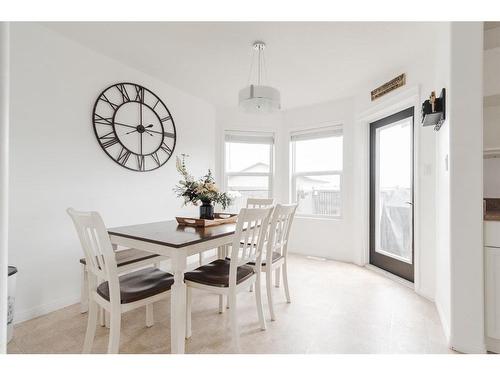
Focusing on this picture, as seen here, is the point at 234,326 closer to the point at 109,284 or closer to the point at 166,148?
the point at 109,284

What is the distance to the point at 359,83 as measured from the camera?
3.38m

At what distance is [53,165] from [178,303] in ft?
5.55

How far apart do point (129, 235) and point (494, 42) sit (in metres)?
2.95

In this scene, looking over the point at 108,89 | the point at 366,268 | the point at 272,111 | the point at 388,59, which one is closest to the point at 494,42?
the point at 388,59

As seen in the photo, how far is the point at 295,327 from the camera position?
206 centimetres

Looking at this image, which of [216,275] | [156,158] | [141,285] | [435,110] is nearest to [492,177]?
[435,110]

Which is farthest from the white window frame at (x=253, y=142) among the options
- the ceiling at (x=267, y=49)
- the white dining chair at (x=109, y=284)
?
the white dining chair at (x=109, y=284)

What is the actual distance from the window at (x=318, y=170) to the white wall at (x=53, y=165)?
257 cm

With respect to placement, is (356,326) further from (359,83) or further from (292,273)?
(359,83)

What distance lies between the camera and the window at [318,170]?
160 inches

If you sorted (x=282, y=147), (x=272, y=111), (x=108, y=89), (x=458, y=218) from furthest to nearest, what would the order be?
1. (x=282, y=147)
2. (x=108, y=89)
3. (x=272, y=111)
4. (x=458, y=218)

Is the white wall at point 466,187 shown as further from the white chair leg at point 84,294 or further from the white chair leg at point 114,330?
the white chair leg at point 84,294

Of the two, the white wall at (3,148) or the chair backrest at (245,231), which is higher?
the white wall at (3,148)

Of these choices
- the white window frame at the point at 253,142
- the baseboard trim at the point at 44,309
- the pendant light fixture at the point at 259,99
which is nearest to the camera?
the baseboard trim at the point at 44,309
